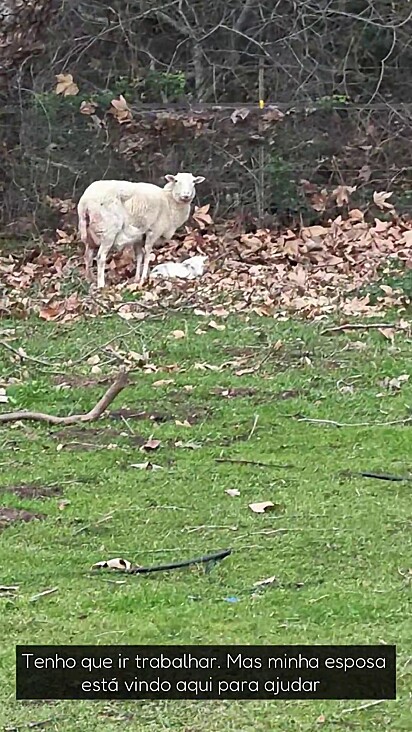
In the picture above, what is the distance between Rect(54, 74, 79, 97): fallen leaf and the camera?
1692 cm

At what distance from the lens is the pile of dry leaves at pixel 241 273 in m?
11.5

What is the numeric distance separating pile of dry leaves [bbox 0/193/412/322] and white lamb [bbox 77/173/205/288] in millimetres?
318

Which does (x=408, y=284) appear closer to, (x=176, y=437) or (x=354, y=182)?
(x=176, y=437)

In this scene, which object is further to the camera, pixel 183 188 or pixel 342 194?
pixel 342 194

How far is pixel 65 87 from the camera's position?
16938mm

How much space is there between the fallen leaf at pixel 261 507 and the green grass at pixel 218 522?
0.13ft

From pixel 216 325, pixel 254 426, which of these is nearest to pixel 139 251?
pixel 216 325

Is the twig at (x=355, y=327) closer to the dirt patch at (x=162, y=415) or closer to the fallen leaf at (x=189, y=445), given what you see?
the dirt patch at (x=162, y=415)

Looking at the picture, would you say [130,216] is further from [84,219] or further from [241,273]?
[241,273]

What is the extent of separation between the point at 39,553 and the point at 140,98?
45.0 ft

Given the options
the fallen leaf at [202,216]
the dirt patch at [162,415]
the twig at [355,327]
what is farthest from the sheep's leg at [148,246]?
the dirt patch at [162,415]

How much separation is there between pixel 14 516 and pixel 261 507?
1.03 metres

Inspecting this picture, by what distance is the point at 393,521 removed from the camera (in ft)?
18.2

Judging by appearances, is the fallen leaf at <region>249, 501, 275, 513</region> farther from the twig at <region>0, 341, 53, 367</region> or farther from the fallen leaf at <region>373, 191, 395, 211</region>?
the fallen leaf at <region>373, 191, 395, 211</region>
